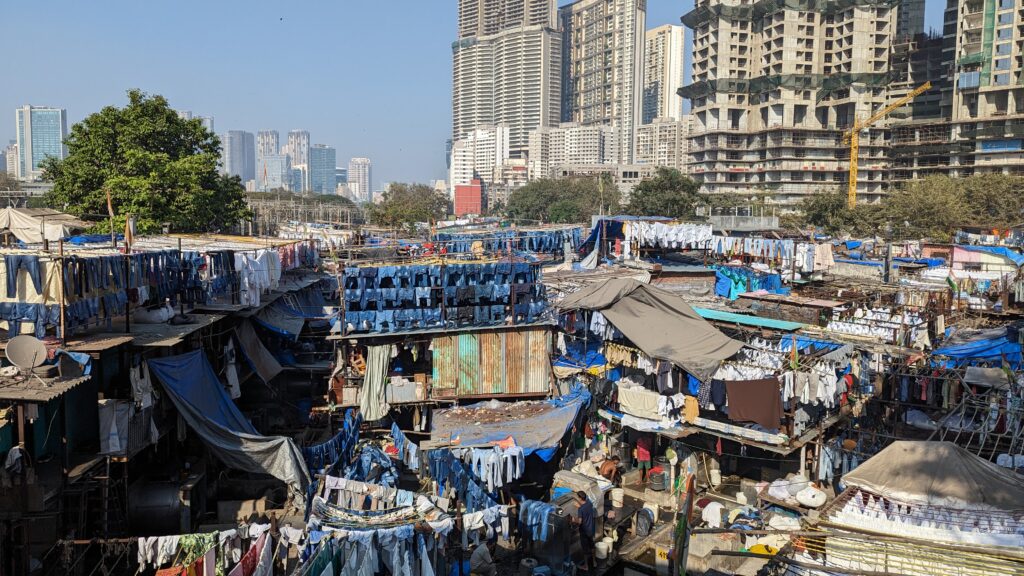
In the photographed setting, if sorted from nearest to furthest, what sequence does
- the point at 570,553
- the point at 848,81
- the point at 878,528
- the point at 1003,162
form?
the point at 878,528 → the point at 570,553 → the point at 1003,162 → the point at 848,81

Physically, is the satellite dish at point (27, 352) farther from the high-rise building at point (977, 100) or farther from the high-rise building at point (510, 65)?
the high-rise building at point (510, 65)

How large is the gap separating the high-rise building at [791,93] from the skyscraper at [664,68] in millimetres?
68050

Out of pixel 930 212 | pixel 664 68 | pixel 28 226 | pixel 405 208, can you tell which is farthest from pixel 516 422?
pixel 664 68

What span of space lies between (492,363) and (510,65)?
15477cm

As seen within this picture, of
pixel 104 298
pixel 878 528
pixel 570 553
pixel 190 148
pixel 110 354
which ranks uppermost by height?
pixel 190 148

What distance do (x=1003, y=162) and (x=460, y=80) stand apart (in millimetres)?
126949

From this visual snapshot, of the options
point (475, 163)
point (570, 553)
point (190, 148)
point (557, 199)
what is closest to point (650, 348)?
point (570, 553)

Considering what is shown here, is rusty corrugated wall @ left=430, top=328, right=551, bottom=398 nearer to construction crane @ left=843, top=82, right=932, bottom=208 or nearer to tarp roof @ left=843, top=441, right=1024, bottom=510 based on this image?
tarp roof @ left=843, top=441, right=1024, bottom=510

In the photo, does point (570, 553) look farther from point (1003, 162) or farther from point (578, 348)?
point (1003, 162)

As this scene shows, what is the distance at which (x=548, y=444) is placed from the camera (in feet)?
46.0

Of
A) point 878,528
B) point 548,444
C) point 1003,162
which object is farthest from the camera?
point 1003,162

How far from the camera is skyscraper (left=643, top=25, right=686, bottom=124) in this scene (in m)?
159

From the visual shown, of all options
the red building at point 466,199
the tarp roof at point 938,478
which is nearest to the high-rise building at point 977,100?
the red building at point 466,199

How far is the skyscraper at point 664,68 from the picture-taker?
521 feet
